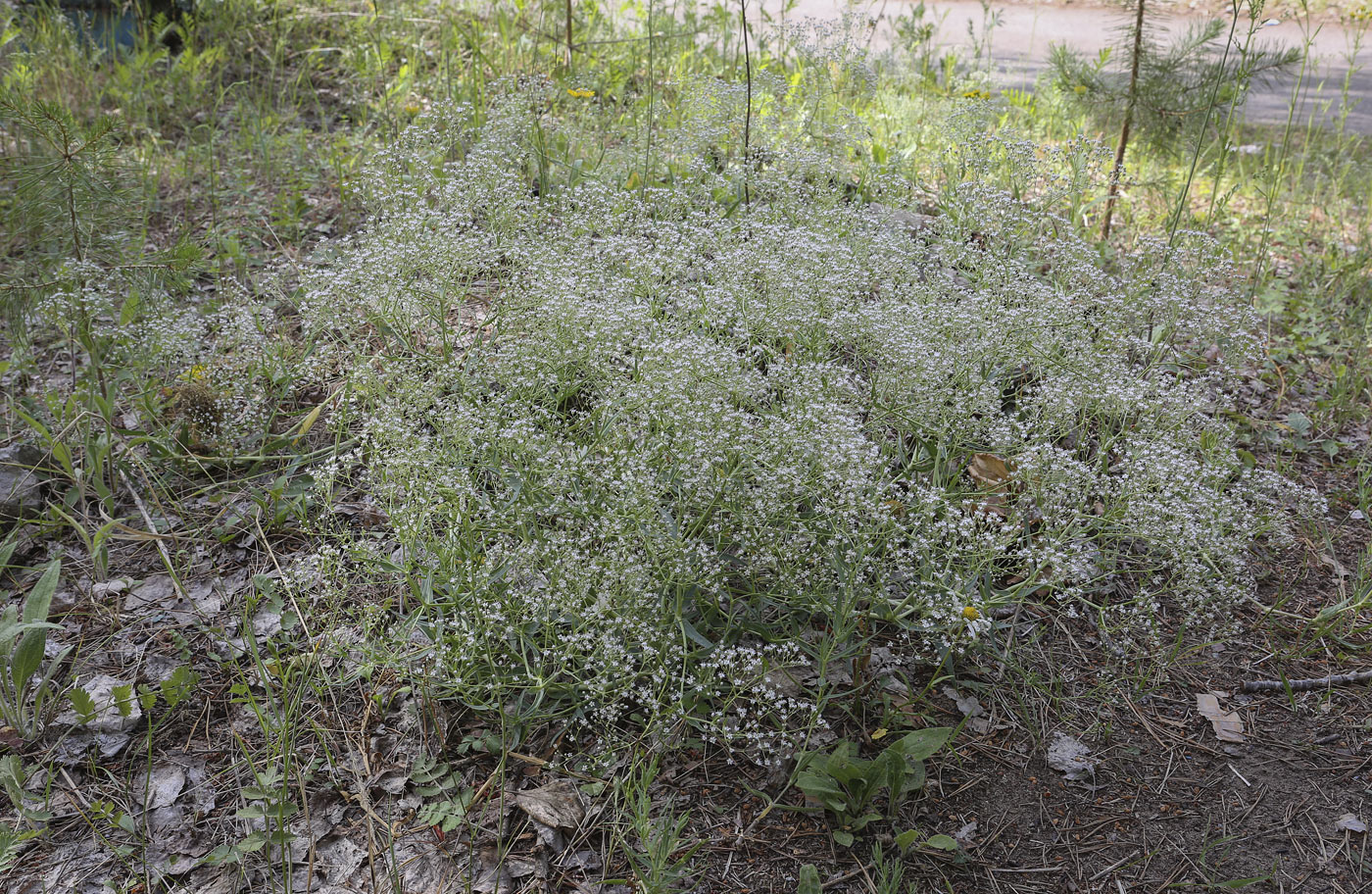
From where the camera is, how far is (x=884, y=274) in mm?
3816

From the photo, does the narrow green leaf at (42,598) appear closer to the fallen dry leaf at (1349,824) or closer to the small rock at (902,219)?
the small rock at (902,219)

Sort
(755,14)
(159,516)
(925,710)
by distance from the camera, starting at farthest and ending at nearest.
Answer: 1. (755,14)
2. (159,516)
3. (925,710)

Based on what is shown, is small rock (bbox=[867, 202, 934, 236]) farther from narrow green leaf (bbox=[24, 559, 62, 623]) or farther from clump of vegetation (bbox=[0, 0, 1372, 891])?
narrow green leaf (bbox=[24, 559, 62, 623])

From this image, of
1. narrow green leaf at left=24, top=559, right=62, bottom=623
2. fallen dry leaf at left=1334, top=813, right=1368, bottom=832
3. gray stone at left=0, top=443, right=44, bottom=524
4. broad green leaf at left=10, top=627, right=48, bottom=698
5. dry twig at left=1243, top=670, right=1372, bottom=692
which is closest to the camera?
fallen dry leaf at left=1334, top=813, right=1368, bottom=832

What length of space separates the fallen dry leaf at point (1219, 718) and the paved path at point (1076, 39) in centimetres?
620

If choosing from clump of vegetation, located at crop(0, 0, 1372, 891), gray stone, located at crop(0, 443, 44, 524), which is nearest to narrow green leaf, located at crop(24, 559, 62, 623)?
clump of vegetation, located at crop(0, 0, 1372, 891)

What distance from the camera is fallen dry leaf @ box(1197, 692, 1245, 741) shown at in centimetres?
252

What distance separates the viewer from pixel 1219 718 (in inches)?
101

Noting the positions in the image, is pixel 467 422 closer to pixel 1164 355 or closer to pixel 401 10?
pixel 1164 355

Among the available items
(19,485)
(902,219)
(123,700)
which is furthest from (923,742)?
(902,219)

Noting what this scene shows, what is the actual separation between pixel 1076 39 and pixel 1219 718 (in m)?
9.32

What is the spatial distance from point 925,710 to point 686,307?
157 centimetres

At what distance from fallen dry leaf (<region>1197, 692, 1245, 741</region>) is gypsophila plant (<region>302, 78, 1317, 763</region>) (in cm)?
27

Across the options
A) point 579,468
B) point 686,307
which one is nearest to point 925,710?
point 579,468
